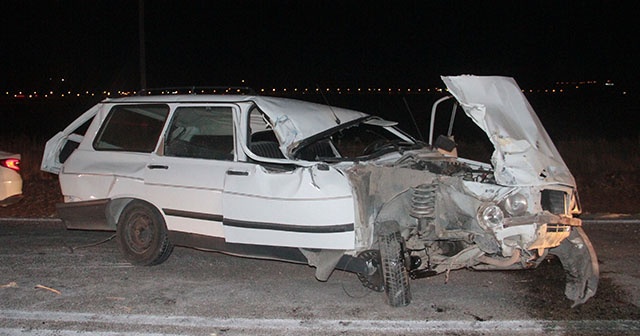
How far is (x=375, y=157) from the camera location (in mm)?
6070

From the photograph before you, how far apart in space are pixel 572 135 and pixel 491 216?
21.6 metres

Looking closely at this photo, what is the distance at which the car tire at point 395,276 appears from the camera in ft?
16.3

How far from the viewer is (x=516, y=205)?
4688 mm

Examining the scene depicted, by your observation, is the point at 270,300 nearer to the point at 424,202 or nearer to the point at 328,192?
the point at 328,192

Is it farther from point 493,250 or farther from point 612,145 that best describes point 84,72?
point 493,250

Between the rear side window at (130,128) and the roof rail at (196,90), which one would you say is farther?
the roof rail at (196,90)

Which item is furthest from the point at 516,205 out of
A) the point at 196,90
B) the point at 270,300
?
the point at 196,90

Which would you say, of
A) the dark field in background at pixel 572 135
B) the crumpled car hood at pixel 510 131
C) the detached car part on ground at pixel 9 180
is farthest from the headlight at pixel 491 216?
the detached car part on ground at pixel 9 180

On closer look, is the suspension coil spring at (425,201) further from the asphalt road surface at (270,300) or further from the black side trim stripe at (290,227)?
the asphalt road surface at (270,300)

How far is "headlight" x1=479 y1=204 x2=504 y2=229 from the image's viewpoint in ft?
15.5

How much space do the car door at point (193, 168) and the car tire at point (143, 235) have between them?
184 millimetres

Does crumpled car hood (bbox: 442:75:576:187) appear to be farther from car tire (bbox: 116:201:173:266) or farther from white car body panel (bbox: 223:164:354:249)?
car tire (bbox: 116:201:173:266)

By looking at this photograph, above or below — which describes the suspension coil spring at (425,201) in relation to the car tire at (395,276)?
above

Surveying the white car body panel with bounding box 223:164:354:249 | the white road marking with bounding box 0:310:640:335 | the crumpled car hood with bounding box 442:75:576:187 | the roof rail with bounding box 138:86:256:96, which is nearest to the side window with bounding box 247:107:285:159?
the roof rail with bounding box 138:86:256:96
